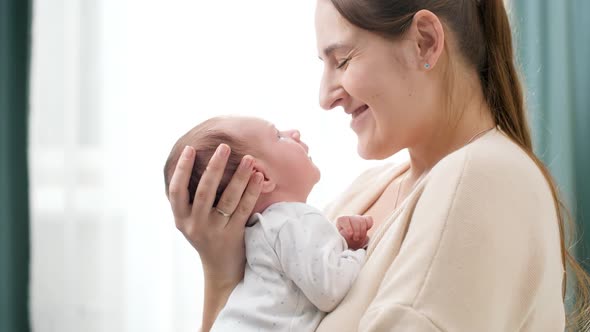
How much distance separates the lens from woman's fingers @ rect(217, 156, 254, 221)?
1274 millimetres

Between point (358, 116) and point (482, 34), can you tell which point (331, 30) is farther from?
point (482, 34)

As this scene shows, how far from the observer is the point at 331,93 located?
1384 millimetres

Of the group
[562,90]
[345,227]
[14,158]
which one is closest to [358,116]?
[345,227]

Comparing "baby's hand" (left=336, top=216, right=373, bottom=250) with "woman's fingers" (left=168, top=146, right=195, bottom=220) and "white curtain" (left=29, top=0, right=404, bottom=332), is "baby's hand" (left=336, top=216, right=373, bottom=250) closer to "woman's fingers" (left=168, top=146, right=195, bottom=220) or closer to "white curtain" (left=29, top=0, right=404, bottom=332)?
"woman's fingers" (left=168, top=146, right=195, bottom=220)

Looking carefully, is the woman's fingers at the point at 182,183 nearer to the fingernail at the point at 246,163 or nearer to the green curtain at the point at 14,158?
the fingernail at the point at 246,163

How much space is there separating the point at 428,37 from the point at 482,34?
14 cm

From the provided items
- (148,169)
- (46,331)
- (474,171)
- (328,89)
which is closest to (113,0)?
(148,169)

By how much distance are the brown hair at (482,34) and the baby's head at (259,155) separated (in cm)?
28

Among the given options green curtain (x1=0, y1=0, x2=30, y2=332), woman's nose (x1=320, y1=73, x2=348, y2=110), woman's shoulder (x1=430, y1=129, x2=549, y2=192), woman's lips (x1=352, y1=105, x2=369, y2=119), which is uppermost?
woman's nose (x1=320, y1=73, x2=348, y2=110)

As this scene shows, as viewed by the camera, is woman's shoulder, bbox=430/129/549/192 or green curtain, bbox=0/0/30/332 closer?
woman's shoulder, bbox=430/129/549/192

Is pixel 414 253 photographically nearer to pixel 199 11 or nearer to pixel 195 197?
pixel 195 197

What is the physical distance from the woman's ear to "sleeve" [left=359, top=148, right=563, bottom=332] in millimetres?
253

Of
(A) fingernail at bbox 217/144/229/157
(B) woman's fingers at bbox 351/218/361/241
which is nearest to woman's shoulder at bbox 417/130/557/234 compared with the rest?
(B) woman's fingers at bbox 351/218/361/241

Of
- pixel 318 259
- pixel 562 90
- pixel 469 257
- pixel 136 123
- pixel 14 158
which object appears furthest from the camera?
pixel 14 158
